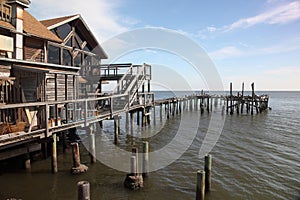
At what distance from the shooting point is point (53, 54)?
1507 cm

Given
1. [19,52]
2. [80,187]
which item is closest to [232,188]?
[80,187]

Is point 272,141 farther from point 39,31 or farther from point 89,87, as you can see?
point 39,31

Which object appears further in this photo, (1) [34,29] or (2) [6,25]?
(1) [34,29]

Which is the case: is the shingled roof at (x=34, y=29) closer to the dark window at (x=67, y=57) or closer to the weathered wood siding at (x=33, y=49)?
the weathered wood siding at (x=33, y=49)

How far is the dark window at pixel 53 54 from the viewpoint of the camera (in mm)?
14715

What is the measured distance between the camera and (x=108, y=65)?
2053 centimetres

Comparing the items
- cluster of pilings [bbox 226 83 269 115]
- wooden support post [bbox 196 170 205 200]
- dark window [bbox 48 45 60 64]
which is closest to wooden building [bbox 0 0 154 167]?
dark window [bbox 48 45 60 64]

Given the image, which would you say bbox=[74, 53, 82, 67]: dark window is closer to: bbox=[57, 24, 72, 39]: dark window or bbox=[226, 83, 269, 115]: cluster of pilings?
bbox=[57, 24, 72, 39]: dark window

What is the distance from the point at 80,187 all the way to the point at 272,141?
57.6 ft

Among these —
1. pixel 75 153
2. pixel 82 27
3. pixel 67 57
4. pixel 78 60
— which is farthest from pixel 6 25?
pixel 82 27

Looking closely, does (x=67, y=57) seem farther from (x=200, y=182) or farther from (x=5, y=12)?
(x=200, y=182)

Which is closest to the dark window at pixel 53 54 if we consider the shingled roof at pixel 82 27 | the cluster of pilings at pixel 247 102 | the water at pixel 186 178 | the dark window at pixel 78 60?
the shingled roof at pixel 82 27

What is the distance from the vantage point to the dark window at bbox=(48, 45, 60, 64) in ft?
48.3

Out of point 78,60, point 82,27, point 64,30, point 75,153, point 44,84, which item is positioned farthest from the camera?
point 82,27
